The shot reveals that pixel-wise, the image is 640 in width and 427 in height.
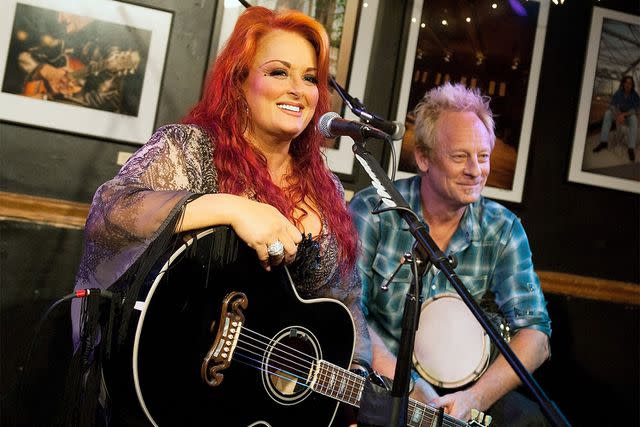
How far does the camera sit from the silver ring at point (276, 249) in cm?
166

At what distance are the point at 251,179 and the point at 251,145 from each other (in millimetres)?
145

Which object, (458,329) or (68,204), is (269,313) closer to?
(458,329)

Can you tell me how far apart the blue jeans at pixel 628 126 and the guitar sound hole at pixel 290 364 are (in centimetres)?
282

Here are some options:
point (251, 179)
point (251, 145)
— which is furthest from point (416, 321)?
point (251, 145)

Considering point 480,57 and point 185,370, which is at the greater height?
point 480,57

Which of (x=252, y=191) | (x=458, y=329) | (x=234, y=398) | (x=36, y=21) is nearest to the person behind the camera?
(x=234, y=398)

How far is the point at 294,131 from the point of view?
6.95 feet

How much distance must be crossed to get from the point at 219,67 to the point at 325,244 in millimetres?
650

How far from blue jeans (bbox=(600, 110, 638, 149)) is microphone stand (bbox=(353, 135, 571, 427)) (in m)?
2.78

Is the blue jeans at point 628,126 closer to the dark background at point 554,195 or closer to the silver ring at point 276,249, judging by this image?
the dark background at point 554,195

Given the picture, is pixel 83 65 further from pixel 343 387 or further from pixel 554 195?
pixel 554 195

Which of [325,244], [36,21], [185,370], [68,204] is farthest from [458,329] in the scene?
[36,21]

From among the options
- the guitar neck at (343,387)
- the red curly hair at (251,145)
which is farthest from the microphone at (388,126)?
the guitar neck at (343,387)

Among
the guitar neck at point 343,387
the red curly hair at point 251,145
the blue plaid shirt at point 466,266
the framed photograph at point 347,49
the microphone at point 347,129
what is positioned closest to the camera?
the microphone at point 347,129
